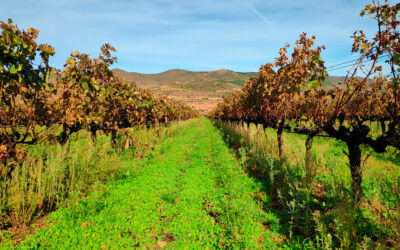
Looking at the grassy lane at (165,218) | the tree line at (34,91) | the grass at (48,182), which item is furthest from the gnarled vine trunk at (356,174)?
the tree line at (34,91)

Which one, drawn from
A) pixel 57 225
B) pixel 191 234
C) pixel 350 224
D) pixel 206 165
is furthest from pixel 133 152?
pixel 350 224

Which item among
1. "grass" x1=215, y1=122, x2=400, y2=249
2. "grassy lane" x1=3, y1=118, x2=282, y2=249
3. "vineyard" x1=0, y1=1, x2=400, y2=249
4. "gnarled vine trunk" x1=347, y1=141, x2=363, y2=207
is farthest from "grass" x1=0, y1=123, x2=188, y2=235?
"gnarled vine trunk" x1=347, y1=141, x2=363, y2=207

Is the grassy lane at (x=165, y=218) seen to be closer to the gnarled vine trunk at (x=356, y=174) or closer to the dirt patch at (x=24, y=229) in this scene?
the dirt patch at (x=24, y=229)

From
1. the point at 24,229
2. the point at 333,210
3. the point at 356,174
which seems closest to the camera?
the point at 24,229

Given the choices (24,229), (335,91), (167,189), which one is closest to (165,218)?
(167,189)

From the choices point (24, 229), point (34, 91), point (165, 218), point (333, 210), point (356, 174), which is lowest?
point (165, 218)

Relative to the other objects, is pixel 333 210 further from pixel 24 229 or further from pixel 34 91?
pixel 34 91

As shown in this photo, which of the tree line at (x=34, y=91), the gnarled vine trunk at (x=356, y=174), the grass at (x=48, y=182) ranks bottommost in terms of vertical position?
the grass at (x=48, y=182)

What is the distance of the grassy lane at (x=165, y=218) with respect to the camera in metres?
3.53

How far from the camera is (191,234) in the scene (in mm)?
3924

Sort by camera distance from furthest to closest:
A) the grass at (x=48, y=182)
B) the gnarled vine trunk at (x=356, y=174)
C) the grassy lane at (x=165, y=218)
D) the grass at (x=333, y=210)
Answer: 1. the gnarled vine trunk at (x=356, y=174)
2. the grass at (x=48, y=182)
3. the grassy lane at (x=165, y=218)
4. the grass at (x=333, y=210)

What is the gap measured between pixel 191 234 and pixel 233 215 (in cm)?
105

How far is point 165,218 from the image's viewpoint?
14.7 ft

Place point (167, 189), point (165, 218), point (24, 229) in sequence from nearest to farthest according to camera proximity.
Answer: point (24, 229), point (165, 218), point (167, 189)
